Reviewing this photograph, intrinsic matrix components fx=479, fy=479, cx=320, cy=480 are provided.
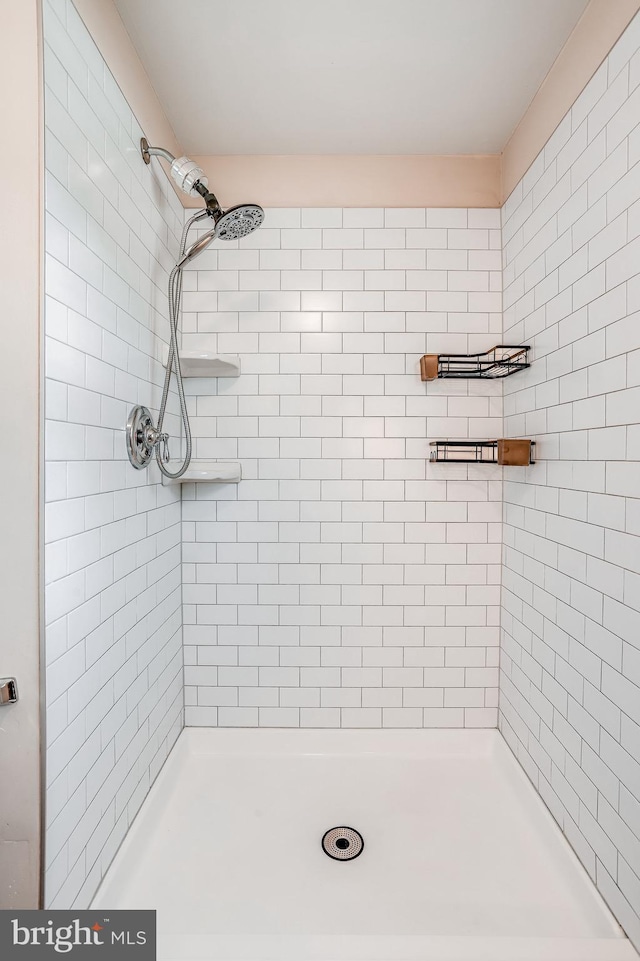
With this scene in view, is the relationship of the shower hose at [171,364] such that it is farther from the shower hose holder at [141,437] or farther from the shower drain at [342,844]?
the shower drain at [342,844]

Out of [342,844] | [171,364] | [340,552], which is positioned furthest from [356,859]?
[171,364]

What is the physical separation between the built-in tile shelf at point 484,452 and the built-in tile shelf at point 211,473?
2.49 feet

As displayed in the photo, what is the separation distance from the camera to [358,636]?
1.92 meters

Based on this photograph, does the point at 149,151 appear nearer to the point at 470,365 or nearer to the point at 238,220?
the point at 238,220

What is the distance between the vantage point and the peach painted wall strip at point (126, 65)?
45.6 inches

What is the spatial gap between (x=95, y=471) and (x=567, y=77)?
1695 mm

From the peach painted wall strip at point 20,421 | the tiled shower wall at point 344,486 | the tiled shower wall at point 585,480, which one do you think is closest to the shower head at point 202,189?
the tiled shower wall at point 344,486

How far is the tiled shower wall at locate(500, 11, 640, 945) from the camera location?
3.61 feet

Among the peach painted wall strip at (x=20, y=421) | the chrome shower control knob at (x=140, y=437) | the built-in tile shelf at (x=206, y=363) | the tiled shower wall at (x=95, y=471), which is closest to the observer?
the peach painted wall strip at (x=20, y=421)

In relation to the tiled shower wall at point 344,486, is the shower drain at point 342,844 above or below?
below

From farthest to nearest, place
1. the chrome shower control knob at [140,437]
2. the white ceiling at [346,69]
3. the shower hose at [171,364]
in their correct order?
the shower hose at [171,364] < the chrome shower control knob at [140,437] < the white ceiling at [346,69]

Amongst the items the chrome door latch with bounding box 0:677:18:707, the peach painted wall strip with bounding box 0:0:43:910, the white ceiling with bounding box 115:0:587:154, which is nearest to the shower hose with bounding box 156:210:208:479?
the white ceiling with bounding box 115:0:587:154

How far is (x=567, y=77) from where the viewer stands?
53.7 inches

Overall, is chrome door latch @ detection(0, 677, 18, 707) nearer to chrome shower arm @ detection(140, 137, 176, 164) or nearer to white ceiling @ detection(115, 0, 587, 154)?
chrome shower arm @ detection(140, 137, 176, 164)
